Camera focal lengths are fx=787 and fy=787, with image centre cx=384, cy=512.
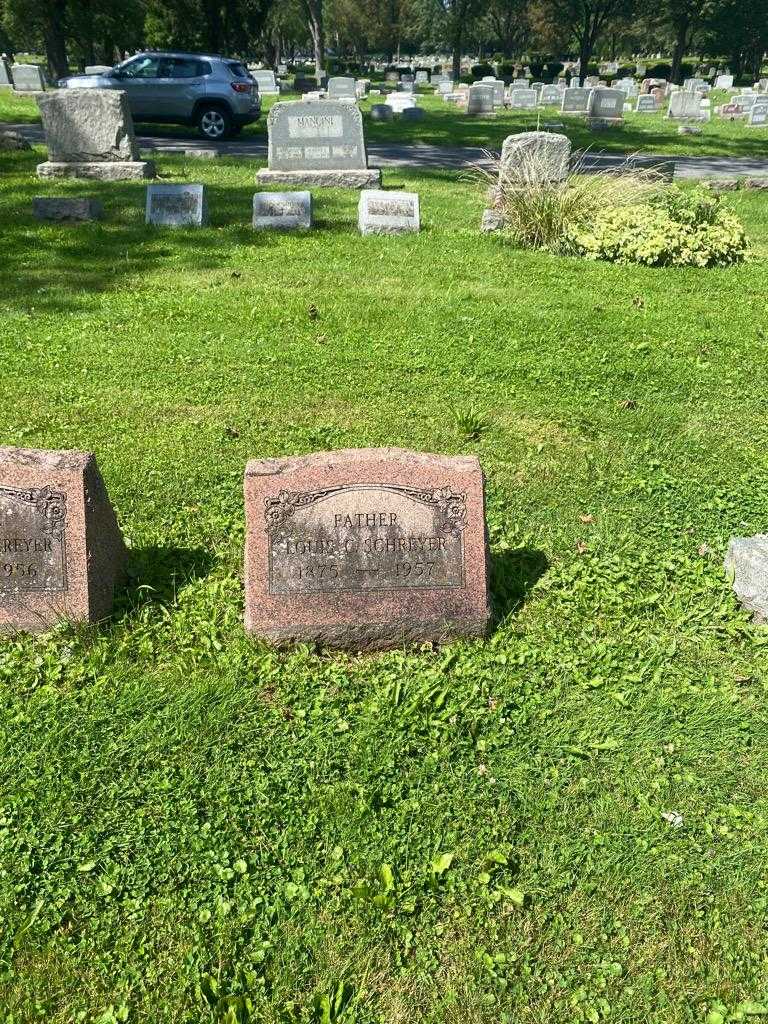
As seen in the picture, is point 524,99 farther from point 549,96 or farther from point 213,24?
point 213,24

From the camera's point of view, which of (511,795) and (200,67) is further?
(200,67)

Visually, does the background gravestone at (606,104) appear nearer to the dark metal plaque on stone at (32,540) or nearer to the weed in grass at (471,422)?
the weed in grass at (471,422)

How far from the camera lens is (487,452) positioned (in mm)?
5000

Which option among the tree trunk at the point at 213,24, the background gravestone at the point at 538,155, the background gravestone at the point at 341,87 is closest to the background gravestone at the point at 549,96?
the background gravestone at the point at 341,87

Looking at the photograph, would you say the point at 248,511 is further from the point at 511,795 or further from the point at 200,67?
→ the point at 200,67

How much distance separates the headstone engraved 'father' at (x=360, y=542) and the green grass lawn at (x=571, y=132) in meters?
15.9

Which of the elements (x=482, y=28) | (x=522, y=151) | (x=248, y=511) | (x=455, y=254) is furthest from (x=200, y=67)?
(x=482, y=28)

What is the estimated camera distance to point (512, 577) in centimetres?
390

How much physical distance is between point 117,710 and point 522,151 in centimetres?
1035

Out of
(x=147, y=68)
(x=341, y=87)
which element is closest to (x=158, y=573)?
(x=147, y=68)

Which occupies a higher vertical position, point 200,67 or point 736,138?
point 200,67

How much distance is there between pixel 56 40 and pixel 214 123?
11618 millimetres

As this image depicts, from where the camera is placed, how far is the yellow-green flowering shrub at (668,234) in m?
8.98

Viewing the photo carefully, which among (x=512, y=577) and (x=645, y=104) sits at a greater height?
(x=645, y=104)
